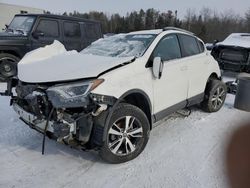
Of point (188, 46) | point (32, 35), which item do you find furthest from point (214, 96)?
point (32, 35)

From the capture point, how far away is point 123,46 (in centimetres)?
447

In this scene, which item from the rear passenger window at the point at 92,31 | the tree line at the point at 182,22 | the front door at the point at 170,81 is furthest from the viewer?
the tree line at the point at 182,22

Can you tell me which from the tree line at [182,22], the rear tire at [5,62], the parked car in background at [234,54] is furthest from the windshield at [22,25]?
the tree line at [182,22]

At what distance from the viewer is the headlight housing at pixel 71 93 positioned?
318cm

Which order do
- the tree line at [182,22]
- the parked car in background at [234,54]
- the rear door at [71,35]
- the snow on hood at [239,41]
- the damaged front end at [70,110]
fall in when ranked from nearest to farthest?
the damaged front end at [70,110]
the rear door at [71,35]
the parked car in background at [234,54]
the snow on hood at [239,41]
the tree line at [182,22]

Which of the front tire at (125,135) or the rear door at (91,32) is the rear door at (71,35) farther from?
the front tire at (125,135)

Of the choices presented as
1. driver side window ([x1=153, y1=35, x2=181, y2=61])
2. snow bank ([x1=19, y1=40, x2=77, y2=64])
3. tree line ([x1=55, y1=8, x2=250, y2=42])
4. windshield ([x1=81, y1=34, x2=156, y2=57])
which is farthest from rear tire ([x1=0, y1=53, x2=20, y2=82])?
tree line ([x1=55, y1=8, x2=250, y2=42])

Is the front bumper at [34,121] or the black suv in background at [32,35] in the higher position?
the black suv in background at [32,35]

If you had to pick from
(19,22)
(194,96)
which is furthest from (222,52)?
(19,22)

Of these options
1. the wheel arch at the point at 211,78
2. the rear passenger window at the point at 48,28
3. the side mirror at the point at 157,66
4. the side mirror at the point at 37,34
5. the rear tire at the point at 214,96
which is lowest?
the rear tire at the point at 214,96

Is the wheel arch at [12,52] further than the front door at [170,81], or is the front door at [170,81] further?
the wheel arch at [12,52]

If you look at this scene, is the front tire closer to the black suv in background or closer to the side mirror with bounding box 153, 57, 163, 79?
the side mirror with bounding box 153, 57, 163, 79

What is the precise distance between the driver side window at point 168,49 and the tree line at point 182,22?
2369 centimetres

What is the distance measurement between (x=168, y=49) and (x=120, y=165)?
80.4 inches
